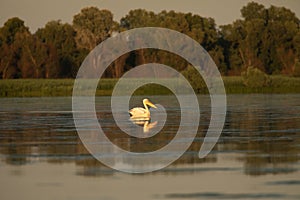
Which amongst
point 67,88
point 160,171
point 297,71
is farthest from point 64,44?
point 160,171

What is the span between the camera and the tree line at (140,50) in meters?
80.8

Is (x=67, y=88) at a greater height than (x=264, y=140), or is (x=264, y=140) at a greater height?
(x=67, y=88)

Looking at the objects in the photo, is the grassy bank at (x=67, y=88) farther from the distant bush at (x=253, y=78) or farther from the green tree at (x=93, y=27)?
the green tree at (x=93, y=27)

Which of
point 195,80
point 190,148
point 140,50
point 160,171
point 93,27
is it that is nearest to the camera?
point 160,171

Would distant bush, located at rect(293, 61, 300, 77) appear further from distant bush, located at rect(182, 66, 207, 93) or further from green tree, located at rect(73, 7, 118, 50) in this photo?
green tree, located at rect(73, 7, 118, 50)

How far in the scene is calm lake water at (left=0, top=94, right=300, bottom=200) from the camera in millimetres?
12664

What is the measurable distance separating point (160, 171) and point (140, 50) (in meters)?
72.9

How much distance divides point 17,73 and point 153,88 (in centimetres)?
2170

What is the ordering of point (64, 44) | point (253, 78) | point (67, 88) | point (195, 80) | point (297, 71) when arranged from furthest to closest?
point (64, 44)
point (297, 71)
point (253, 78)
point (195, 80)
point (67, 88)

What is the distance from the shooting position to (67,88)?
6431 centimetres

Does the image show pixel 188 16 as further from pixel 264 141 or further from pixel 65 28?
pixel 264 141

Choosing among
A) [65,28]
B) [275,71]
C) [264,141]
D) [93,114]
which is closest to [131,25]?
[65,28]

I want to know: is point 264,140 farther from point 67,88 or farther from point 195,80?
point 195,80

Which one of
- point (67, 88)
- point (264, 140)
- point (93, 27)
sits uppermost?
point (93, 27)
